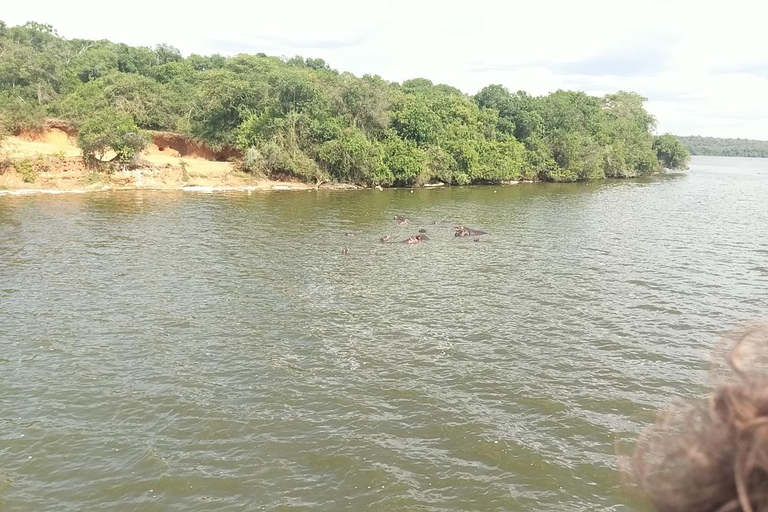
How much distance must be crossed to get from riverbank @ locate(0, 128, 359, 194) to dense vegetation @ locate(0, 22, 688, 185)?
1.79m

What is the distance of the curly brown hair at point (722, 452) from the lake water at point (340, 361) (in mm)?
8753

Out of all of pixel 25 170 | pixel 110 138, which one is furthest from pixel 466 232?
pixel 25 170

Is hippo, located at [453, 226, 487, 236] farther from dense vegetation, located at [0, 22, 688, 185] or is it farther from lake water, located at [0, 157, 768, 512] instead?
dense vegetation, located at [0, 22, 688, 185]

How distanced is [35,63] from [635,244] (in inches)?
2875

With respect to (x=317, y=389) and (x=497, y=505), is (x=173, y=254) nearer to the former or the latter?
(x=317, y=389)

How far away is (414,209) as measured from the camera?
4612 centimetres

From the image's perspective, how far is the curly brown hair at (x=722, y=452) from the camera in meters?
1.85

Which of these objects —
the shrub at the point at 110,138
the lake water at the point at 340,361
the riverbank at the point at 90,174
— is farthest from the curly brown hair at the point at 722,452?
the shrub at the point at 110,138

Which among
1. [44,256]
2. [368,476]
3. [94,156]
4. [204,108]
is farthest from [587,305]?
[204,108]

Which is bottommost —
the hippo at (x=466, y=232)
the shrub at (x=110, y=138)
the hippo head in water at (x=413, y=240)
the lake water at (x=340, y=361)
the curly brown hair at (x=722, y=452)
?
the lake water at (x=340, y=361)

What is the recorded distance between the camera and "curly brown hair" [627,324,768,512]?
1.85 meters

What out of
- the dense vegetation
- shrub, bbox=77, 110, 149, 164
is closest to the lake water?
shrub, bbox=77, 110, 149, 164

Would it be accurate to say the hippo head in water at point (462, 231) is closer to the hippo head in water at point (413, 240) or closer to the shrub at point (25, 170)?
the hippo head in water at point (413, 240)

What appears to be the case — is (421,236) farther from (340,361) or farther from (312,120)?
(312,120)
